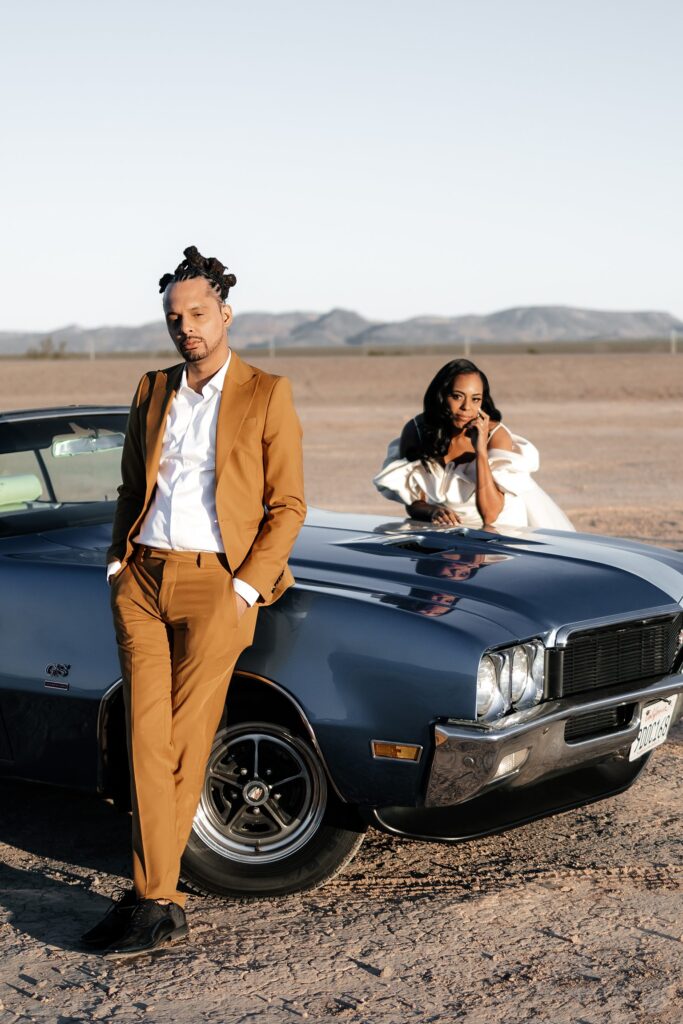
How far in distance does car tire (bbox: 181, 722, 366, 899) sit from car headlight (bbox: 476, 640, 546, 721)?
→ 585 mm

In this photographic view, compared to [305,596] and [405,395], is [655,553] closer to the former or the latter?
[305,596]

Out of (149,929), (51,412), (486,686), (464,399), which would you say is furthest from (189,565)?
Answer: (464,399)

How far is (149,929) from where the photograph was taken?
169 inches

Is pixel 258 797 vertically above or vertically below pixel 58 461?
below

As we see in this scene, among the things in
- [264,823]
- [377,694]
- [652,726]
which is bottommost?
[264,823]

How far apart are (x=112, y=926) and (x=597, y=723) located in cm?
166

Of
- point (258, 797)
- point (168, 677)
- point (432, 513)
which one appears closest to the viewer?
point (168, 677)

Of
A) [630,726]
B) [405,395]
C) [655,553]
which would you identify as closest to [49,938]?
[630,726]

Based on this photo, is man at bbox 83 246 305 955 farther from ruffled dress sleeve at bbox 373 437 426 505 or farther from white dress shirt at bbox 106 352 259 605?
ruffled dress sleeve at bbox 373 437 426 505

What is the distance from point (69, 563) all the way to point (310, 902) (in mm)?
1410

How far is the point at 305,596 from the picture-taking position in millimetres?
4664

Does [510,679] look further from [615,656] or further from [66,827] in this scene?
[66,827]

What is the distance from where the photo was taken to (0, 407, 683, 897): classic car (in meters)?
4.41

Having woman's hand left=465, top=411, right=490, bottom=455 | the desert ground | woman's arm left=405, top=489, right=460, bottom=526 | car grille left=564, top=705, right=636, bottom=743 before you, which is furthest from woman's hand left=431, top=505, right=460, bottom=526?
car grille left=564, top=705, right=636, bottom=743
